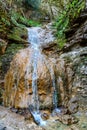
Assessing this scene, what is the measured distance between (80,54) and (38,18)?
10.1 m

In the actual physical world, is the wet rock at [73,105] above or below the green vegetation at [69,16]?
below

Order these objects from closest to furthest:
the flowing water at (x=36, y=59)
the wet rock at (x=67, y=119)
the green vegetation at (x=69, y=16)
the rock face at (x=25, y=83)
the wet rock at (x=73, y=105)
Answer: the wet rock at (x=67, y=119) < the wet rock at (x=73, y=105) < the flowing water at (x=36, y=59) < the rock face at (x=25, y=83) < the green vegetation at (x=69, y=16)

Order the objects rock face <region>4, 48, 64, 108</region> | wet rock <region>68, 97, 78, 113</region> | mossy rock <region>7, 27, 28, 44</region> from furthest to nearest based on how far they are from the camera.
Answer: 1. mossy rock <region>7, 27, 28, 44</region>
2. rock face <region>4, 48, 64, 108</region>
3. wet rock <region>68, 97, 78, 113</region>

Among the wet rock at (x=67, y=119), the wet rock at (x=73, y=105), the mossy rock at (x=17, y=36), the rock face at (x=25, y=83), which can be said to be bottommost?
the wet rock at (x=67, y=119)

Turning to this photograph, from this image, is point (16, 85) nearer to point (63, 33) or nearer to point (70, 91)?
point (70, 91)

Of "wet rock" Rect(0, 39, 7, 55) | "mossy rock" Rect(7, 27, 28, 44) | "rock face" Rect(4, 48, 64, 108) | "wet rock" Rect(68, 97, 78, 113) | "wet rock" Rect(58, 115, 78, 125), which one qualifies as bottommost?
"wet rock" Rect(58, 115, 78, 125)

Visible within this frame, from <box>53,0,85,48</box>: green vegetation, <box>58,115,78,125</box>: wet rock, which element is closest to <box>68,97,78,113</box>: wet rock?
<box>58,115,78,125</box>: wet rock

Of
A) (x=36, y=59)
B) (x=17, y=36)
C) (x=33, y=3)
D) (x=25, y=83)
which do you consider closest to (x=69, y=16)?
(x=17, y=36)

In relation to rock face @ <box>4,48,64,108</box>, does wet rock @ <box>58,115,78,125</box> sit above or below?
below

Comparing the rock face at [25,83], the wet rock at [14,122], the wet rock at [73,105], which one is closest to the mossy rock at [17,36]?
the rock face at [25,83]

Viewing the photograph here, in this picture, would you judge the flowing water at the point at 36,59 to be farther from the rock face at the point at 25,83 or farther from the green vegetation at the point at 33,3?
the green vegetation at the point at 33,3

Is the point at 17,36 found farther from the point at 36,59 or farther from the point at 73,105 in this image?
the point at 73,105

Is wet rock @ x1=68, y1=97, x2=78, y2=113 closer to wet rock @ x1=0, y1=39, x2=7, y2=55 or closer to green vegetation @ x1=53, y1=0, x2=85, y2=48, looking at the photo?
green vegetation @ x1=53, y1=0, x2=85, y2=48

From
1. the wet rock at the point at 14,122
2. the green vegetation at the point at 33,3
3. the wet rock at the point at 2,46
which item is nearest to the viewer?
the wet rock at the point at 14,122
